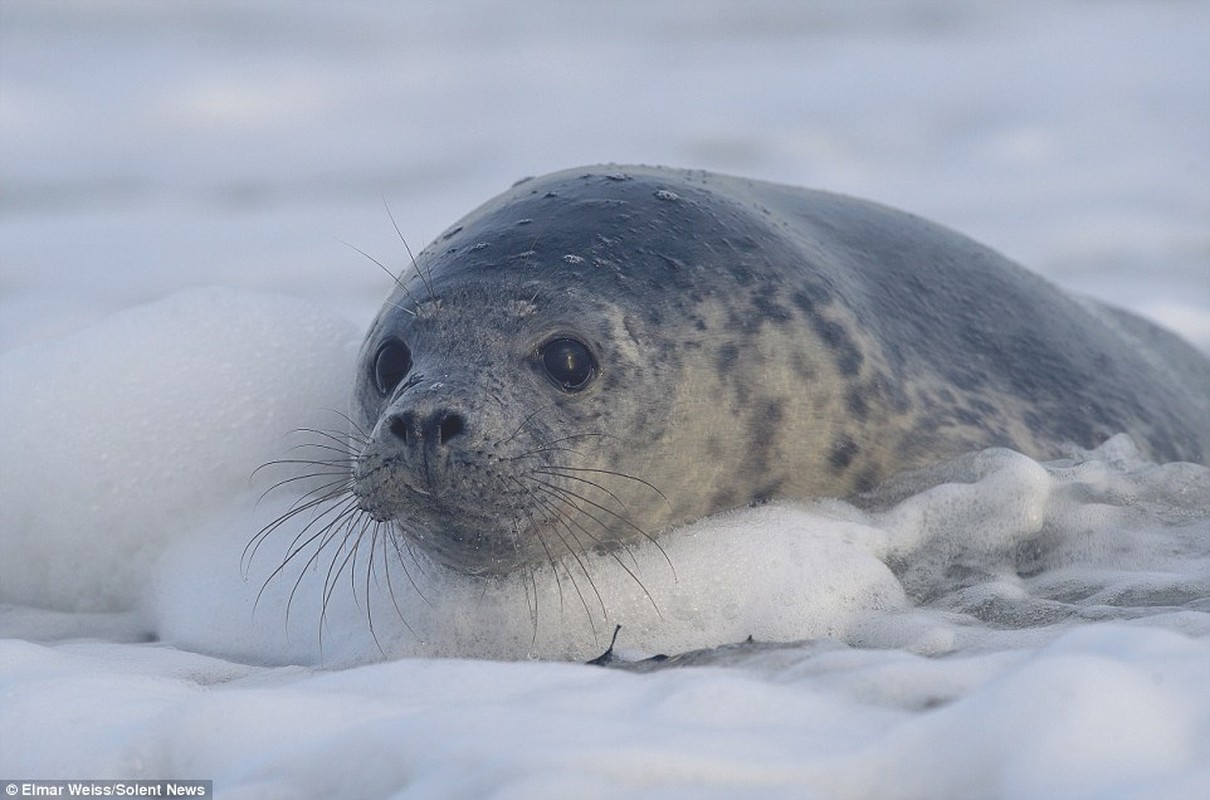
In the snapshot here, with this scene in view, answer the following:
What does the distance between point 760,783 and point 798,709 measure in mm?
228

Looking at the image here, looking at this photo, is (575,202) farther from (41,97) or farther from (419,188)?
(41,97)

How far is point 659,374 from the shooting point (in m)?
2.89

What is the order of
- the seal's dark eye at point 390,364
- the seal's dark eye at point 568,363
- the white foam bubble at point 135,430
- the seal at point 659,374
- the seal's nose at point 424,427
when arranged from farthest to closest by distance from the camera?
the white foam bubble at point 135,430, the seal's dark eye at point 390,364, the seal's dark eye at point 568,363, the seal at point 659,374, the seal's nose at point 424,427

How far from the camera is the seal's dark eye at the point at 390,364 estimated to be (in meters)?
2.94

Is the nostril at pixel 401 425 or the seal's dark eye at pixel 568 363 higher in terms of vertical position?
the seal's dark eye at pixel 568 363

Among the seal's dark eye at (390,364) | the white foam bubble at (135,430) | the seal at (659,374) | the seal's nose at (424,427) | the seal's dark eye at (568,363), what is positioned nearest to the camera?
the seal's nose at (424,427)

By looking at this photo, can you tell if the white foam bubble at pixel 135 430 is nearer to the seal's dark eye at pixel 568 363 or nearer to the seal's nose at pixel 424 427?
the seal's dark eye at pixel 568 363

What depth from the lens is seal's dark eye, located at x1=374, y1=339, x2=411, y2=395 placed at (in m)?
2.94

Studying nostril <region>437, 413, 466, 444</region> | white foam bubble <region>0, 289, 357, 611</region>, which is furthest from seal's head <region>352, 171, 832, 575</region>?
white foam bubble <region>0, 289, 357, 611</region>

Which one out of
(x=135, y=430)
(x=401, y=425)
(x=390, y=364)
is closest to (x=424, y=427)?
(x=401, y=425)

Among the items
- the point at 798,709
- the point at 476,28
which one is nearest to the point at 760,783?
the point at 798,709

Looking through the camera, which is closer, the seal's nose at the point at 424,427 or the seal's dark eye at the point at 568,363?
the seal's nose at the point at 424,427

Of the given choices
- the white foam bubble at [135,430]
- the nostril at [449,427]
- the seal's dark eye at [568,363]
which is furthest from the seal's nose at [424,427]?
the white foam bubble at [135,430]

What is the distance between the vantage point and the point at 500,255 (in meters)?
2.97
